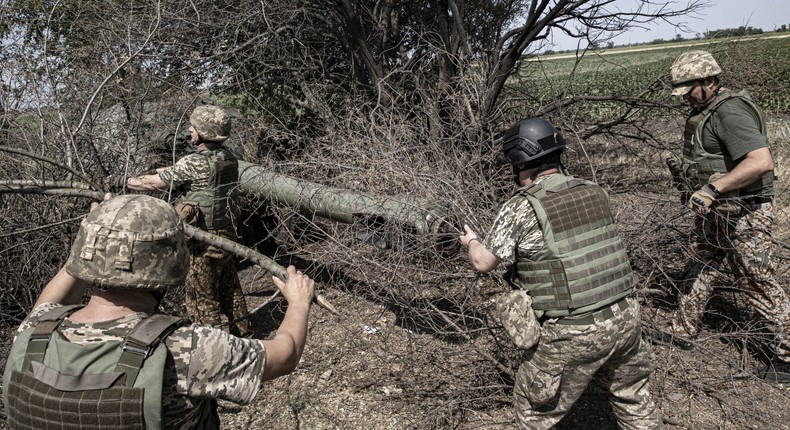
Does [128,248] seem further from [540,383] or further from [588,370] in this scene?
[588,370]

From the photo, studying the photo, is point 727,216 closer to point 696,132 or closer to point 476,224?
point 696,132

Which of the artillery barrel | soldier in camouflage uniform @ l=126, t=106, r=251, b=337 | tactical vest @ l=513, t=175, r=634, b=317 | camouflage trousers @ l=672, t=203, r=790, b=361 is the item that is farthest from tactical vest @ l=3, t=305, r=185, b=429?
camouflage trousers @ l=672, t=203, r=790, b=361

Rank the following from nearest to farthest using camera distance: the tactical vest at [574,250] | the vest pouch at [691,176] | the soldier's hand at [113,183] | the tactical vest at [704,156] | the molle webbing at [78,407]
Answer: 1. the molle webbing at [78,407]
2. the tactical vest at [574,250]
3. the tactical vest at [704,156]
4. the vest pouch at [691,176]
5. the soldier's hand at [113,183]

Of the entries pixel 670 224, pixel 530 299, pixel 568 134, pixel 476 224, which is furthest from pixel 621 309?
pixel 568 134

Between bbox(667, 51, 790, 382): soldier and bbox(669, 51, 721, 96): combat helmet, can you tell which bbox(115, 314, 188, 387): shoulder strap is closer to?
bbox(667, 51, 790, 382): soldier

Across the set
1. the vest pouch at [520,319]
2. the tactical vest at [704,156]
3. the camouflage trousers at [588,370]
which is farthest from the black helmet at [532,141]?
the tactical vest at [704,156]

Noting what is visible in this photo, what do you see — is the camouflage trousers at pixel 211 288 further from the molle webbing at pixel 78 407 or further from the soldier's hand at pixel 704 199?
the soldier's hand at pixel 704 199

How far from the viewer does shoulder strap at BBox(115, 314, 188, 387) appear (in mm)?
1652

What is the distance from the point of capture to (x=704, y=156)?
3953mm

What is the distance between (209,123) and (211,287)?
1.33 m

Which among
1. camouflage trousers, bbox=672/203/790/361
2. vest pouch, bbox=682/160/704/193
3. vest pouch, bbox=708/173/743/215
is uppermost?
vest pouch, bbox=682/160/704/193

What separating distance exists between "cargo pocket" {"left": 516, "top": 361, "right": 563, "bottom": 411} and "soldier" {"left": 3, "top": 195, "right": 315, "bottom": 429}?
131cm

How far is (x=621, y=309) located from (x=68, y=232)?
174 inches

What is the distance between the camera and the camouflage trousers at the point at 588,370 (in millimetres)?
2613
